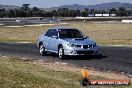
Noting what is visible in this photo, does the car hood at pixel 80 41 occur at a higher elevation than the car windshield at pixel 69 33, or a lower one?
lower

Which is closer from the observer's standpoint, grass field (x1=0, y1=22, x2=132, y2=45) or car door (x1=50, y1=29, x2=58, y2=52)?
car door (x1=50, y1=29, x2=58, y2=52)

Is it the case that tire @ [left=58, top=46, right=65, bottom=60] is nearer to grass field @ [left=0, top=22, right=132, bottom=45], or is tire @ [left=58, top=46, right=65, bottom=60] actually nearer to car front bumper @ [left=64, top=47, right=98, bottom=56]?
car front bumper @ [left=64, top=47, right=98, bottom=56]

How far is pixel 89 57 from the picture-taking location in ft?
66.5

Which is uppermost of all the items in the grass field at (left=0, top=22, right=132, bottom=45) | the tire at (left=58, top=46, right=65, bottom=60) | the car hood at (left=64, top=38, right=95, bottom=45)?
the car hood at (left=64, top=38, right=95, bottom=45)

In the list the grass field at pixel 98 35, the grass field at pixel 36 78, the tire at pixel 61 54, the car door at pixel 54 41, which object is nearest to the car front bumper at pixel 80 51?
the tire at pixel 61 54

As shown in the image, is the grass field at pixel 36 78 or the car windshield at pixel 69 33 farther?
the car windshield at pixel 69 33

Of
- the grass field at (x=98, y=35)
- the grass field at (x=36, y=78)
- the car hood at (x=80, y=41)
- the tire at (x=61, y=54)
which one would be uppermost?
the car hood at (x=80, y=41)

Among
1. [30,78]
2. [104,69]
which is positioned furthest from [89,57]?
[30,78]

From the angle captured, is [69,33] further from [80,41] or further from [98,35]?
[98,35]

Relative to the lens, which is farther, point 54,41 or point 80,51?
point 54,41

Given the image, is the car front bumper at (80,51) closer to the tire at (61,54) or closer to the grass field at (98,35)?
the tire at (61,54)

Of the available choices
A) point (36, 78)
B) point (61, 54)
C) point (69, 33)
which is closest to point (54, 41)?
point (69, 33)

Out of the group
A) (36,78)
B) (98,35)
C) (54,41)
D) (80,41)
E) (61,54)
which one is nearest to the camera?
(36,78)

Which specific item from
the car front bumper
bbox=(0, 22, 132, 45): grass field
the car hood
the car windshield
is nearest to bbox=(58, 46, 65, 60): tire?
the car front bumper
